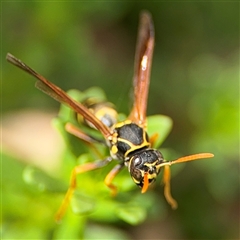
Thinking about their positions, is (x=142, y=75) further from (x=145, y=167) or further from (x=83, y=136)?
(x=145, y=167)

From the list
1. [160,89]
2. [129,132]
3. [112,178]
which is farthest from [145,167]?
[160,89]

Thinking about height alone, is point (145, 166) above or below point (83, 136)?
below

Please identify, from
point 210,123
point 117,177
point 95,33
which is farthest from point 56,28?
point 117,177

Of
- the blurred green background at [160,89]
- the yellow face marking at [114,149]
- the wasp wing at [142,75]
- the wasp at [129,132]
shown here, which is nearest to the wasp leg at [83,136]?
the wasp at [129,132]

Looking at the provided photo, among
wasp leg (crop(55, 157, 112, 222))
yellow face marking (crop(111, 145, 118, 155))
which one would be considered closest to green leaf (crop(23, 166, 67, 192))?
wasp leg (crop(55, 157, 112, 222))

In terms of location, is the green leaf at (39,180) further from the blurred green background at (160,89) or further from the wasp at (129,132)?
the blurred green background at (160,89)

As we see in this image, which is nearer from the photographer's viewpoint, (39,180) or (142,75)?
(39,180)

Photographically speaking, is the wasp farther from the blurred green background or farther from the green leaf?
the blurred green background

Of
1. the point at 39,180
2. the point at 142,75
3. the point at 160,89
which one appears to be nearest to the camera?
the point at 39,180

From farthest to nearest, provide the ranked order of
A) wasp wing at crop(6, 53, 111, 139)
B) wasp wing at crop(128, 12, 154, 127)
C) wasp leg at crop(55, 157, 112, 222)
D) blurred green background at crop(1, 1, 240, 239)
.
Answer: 1. blurred green background at crop(1, 1, 240, 239)
2. wasp wing at crop(128, 12, 154, 127)
3. wasp leg at crop(55, 157, 112, 222)
4. wasp wing at crop(6, 53, 111, 139)
